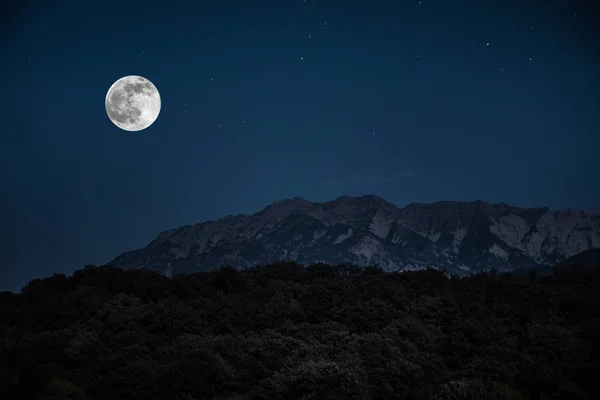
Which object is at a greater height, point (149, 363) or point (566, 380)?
point (149, 363)

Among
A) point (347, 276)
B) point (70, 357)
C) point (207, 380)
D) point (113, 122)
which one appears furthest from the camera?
point (113, 122)

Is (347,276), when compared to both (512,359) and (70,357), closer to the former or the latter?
(512,359)

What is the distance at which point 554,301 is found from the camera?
18.7m

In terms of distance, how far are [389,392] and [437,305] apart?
29.9 feet

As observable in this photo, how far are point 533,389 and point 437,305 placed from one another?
864cm

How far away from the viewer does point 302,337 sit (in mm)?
17672

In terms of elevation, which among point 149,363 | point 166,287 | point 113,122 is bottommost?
point 149,363

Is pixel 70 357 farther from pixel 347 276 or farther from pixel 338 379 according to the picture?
pixel 347 276

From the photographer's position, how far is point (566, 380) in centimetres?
1167

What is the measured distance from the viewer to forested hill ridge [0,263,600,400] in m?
12.3

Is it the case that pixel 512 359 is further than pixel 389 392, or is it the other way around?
pixel 512 359

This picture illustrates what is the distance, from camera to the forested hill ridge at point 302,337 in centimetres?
1231

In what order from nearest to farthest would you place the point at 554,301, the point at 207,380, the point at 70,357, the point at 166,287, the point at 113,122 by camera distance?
the point at 207,380 < the point at 70,357 < the point at 554,301 < the point at 166,287 < the point at 113,122

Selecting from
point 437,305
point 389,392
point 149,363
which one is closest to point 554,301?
point 437,305
